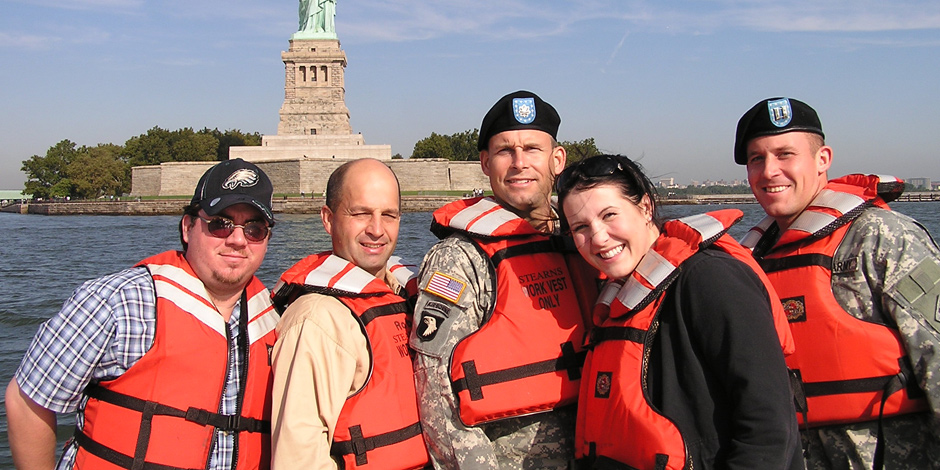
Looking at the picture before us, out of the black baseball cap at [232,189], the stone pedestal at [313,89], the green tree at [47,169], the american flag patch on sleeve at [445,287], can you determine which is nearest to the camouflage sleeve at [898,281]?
the american flag patch on sleeve at [445,287]

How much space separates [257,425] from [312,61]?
50.9 meters

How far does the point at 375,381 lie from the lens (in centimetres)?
282

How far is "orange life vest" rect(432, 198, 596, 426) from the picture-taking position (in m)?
2.74

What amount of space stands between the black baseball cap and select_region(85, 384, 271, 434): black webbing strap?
2.64ft

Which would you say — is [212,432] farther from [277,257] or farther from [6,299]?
[277,257]

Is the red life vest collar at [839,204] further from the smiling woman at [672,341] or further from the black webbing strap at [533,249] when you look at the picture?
the black webbing strap at [533,249]

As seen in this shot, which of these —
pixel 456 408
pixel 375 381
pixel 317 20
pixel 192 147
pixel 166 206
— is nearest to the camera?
pixel 456 408

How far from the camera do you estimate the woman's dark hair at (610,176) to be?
2504 mm

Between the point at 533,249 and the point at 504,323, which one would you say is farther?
the point at 533,249

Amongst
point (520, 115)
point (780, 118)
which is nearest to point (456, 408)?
point (520, 115)

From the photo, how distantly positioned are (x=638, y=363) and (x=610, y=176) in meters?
0.68

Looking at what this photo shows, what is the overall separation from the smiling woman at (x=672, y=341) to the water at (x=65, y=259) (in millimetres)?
421

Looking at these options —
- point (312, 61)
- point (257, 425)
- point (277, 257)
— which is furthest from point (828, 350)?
point (312, 61)

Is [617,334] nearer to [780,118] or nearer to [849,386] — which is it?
[849,386]
